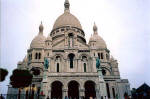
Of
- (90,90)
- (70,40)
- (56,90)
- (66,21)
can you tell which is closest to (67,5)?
(66,21)

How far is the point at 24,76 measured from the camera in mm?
22828

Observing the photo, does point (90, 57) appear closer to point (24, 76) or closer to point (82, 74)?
point (82, 74)

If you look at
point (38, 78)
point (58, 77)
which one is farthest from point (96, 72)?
point (38, 78)

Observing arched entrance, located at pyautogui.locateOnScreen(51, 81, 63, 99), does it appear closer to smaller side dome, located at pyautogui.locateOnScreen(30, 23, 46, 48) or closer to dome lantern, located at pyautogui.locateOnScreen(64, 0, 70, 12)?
smaller side dome, located at pyautogui.locateOnScreen(30, 23, 46, 48)

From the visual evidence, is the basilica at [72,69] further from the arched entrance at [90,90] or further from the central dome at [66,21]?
the central dome at [66,21]

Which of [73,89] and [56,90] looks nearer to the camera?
[73,89]

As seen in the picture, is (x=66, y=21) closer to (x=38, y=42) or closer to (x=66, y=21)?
(x=66, y=21)

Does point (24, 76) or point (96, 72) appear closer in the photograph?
point (24, 76)

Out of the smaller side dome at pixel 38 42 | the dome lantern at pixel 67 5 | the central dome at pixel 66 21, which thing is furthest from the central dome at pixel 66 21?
the smaller side dome at pixel 38 42

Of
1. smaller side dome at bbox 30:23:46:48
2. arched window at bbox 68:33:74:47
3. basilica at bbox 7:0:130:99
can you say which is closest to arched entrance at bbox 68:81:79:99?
basilica at bbox 7:0:130:99

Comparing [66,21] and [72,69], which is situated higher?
[66,21]

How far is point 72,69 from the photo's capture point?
37.6 m

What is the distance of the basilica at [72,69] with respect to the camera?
33750 millimetres

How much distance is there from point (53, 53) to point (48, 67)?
401 centimetres
